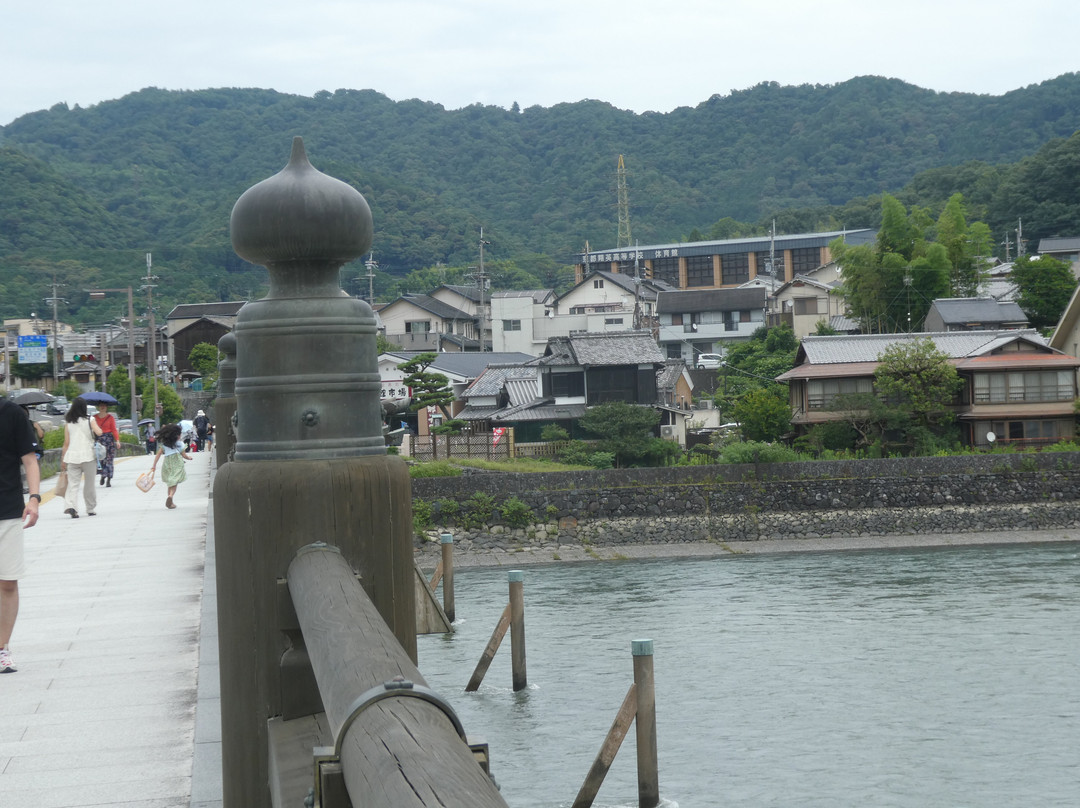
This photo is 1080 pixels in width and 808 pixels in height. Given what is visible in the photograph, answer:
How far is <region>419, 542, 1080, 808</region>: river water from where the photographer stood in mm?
9516

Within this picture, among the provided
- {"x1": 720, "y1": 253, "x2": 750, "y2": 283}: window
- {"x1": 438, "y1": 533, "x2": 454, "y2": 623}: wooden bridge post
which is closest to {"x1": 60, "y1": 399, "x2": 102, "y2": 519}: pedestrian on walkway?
{"x1": 438, "y1": 533, "x2": 454, "y2": 623}: wooden bridge post

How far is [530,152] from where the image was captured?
110 meters

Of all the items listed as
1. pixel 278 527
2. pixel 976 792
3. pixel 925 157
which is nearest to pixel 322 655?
pixel 278 527

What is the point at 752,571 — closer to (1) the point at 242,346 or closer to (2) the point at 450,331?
(1) the point at 242,346

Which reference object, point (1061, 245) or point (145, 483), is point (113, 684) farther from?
point (1061, 245)

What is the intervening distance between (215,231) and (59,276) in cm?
1185

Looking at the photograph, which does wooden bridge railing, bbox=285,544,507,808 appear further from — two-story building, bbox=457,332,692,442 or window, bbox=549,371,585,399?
window, bbox=549,371,585,399

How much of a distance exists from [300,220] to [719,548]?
975 inches

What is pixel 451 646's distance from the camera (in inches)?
601

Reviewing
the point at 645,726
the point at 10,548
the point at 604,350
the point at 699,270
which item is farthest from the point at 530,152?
the point at 10,548

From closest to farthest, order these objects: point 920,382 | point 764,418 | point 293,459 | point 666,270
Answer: point 293,459
point 920,382
point 764,418
point 666,270

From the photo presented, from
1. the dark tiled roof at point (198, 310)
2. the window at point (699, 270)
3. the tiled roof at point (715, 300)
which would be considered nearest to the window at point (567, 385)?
the tiled roof at point (715, 300)

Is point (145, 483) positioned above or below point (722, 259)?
below

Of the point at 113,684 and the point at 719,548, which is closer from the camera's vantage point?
the point at 113,684
